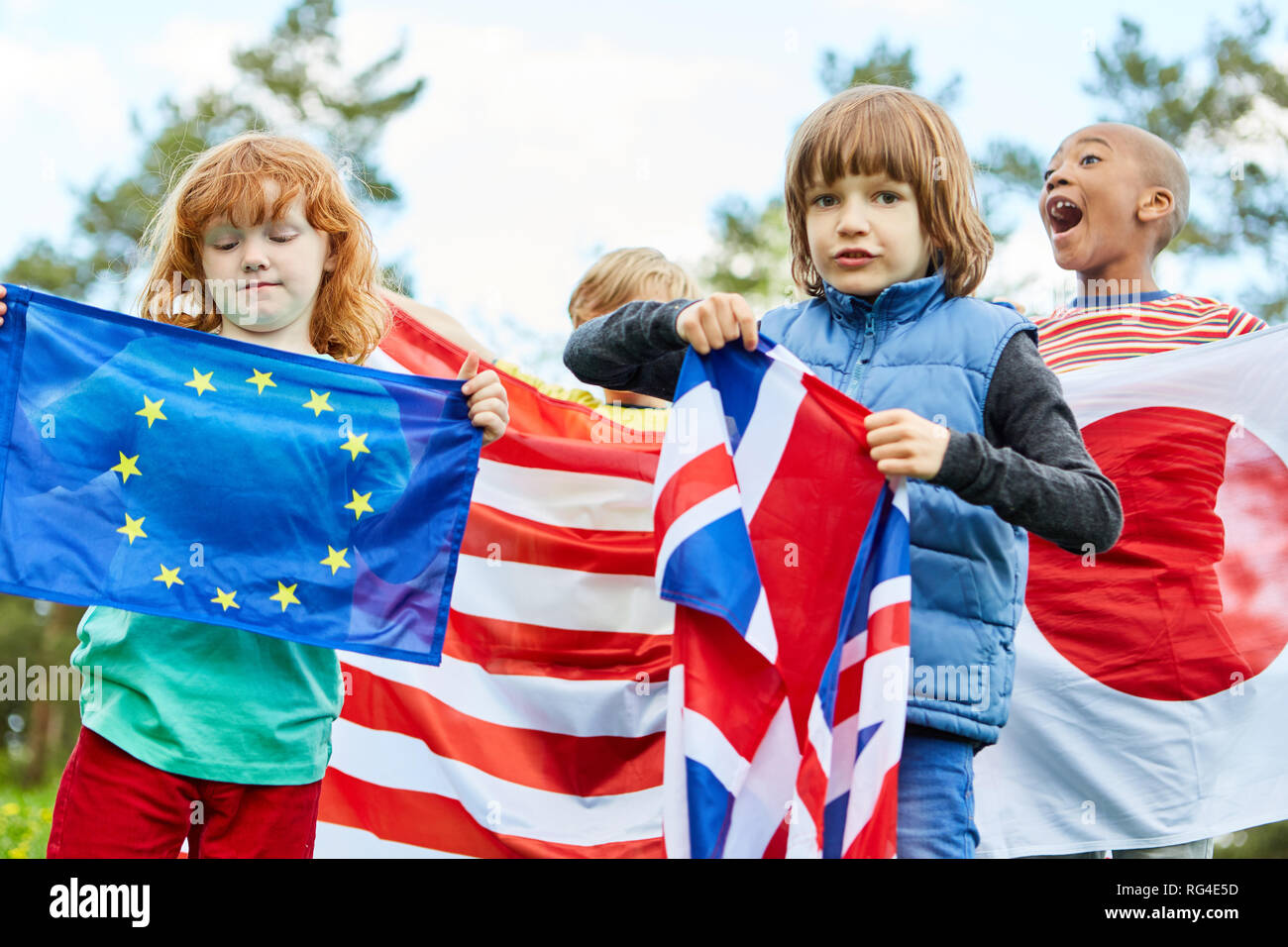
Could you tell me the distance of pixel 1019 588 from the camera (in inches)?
118

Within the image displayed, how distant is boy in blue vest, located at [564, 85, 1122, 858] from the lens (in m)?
2.73

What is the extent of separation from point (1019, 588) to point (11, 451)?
8.00ft

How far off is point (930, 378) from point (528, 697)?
6.03 ft

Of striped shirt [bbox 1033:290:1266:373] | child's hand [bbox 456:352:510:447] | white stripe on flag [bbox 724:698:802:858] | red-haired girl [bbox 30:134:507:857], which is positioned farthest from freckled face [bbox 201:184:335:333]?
striped shirt [bbox 1033:290:1266:373]

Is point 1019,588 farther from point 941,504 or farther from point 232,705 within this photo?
point 232,705

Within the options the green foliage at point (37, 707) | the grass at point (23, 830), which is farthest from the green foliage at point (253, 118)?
the grass at point (23, 830)

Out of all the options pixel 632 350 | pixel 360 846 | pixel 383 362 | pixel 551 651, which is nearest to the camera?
pixel 632 350

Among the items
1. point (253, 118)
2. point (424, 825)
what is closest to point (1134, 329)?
point (424, 825)

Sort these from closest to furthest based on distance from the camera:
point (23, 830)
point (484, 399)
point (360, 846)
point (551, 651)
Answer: point (484, 399)
point (360, 846)
point (551, 651)
point (23, 830)

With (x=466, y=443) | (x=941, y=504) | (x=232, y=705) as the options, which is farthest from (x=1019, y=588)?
(x=232, y=705)

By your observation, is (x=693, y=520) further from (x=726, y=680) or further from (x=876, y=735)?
(x=876, y=735)

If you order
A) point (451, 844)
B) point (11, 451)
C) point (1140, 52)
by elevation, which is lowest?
point (451, 844)

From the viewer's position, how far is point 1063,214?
Result: 4.82 m

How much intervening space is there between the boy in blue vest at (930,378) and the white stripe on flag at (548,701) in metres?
1.28
